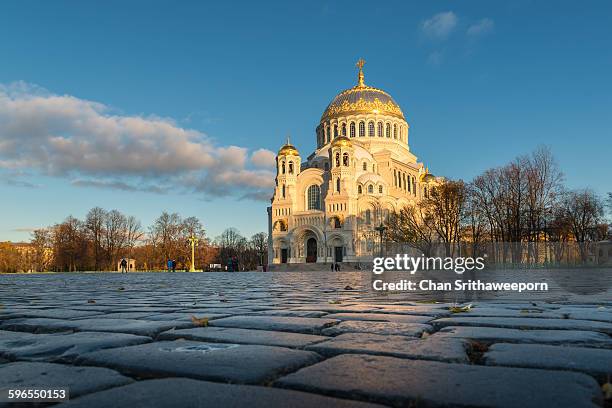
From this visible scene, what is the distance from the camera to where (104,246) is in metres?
68.9

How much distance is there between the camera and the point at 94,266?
66750 mm

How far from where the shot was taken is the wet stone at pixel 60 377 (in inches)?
66.0

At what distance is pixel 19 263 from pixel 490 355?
9035 cm

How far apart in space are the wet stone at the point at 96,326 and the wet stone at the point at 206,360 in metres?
0.74

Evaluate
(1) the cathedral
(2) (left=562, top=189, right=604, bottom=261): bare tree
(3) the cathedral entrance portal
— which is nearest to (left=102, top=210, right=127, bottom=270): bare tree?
(1) the cathedral

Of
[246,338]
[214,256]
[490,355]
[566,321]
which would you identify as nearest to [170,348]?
[246,338]

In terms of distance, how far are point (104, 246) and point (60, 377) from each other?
236ft

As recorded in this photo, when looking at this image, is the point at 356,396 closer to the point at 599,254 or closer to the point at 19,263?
the point at 599,254

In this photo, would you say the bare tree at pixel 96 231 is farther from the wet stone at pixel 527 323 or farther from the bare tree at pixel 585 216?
the wet stone at pixel 527 323

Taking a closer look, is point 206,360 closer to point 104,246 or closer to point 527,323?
point 527,323

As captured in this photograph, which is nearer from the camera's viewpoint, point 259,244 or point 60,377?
point 60,377

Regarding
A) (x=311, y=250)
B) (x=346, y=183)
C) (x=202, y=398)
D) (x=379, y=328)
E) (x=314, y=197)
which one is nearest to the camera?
(x=202, y=398)

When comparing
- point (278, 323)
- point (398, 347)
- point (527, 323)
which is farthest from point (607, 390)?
point (278, 323)

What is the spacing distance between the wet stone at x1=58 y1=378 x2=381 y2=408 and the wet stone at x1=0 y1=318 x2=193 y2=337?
151cm
